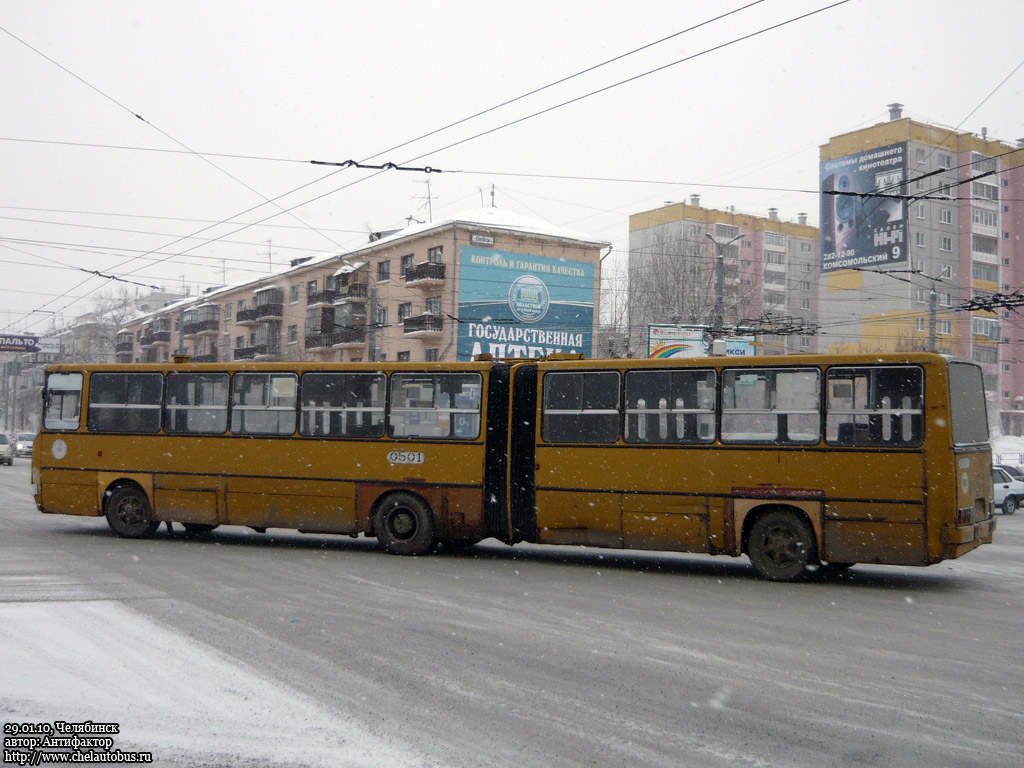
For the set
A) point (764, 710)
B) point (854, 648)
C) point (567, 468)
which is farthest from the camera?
point (567, 468)

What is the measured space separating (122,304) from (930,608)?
311ft

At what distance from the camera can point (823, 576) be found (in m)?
12.7

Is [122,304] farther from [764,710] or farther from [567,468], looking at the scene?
[764,710]

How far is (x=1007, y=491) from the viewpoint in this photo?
2905 centimetres

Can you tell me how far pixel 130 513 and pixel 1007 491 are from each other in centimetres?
2466

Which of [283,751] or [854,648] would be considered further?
[854,648]

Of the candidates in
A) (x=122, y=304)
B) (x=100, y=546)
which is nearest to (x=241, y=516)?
(x=100, y=546)

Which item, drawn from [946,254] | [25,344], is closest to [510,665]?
[25,344]

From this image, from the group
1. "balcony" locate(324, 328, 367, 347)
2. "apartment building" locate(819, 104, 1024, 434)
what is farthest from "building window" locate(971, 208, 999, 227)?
"balcony" locate(324, 328, 367, 347)

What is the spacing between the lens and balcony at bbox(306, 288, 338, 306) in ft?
185

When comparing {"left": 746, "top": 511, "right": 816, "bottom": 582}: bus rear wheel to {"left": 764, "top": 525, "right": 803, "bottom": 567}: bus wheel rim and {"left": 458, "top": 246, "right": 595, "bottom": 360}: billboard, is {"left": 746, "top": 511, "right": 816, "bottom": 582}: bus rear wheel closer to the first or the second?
{"left": 764, "top": 525, "right": 803, "bottom": 567}: bus wheel rim

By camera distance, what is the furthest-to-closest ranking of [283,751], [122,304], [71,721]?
[122,304] < [71,721] < [283,751]

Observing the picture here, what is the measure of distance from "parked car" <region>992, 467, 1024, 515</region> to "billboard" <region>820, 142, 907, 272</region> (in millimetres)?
27856

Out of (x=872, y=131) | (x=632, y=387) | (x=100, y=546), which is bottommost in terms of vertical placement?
(x=100, y=546)
